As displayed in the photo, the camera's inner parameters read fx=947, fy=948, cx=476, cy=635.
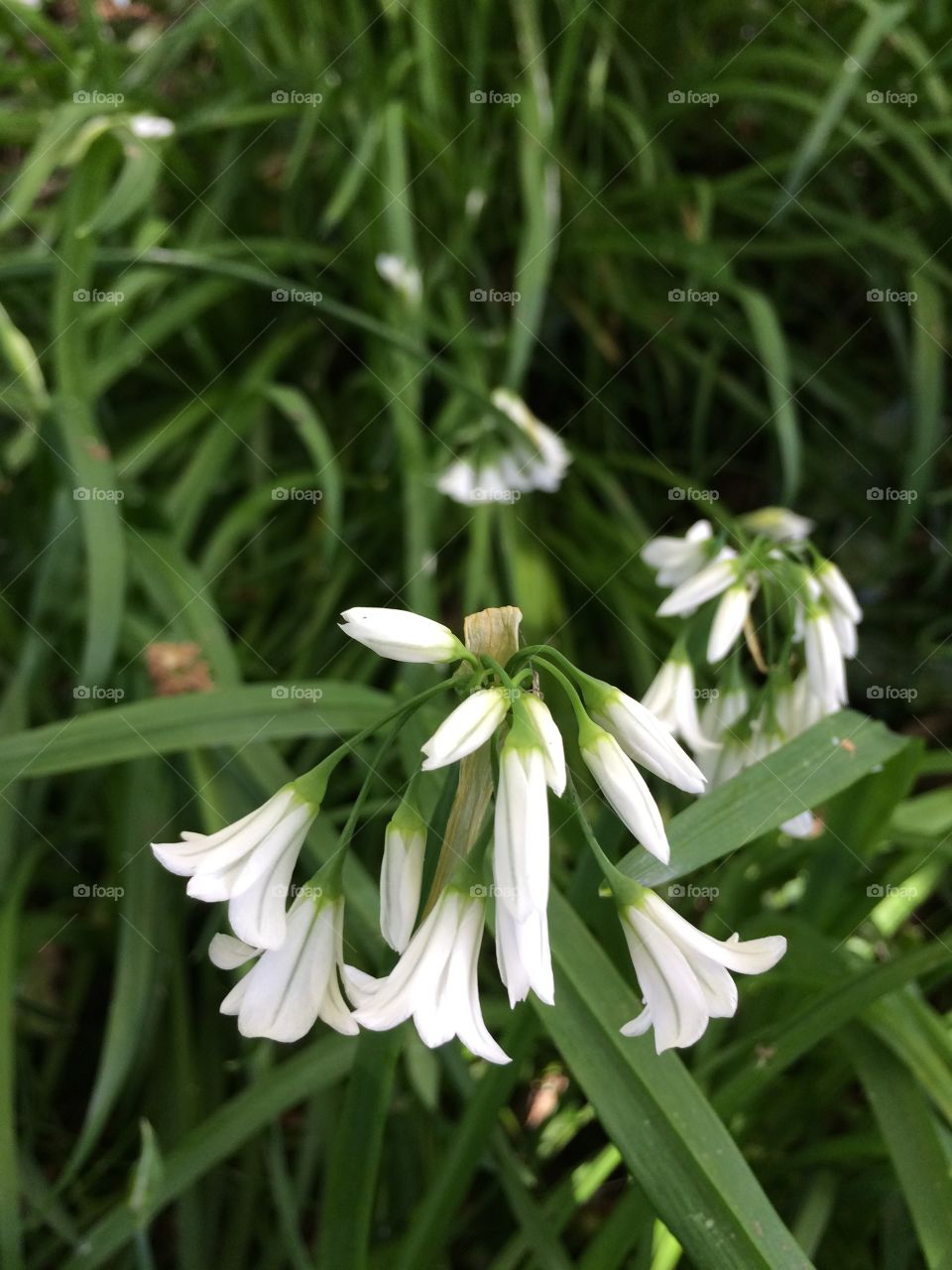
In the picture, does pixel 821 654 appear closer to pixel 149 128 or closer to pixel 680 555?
pixel 680 555

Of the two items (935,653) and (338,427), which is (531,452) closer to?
(338,427)

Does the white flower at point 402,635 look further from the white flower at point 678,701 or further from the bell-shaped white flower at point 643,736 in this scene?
the white flower at point 678,701

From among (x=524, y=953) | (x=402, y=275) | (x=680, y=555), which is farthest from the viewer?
(x=402, y=275)

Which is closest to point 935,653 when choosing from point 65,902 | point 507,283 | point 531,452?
point 531,452
